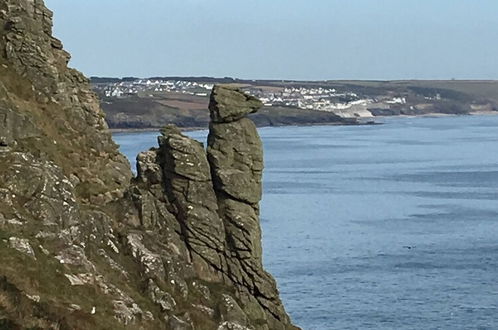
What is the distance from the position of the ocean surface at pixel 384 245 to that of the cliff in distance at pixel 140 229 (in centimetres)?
2302

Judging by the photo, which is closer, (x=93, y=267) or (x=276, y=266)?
(x=93, y=267)

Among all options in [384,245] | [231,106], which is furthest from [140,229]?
[384,245]

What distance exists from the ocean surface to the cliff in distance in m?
23.0

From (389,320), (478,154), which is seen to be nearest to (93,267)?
(389,320)

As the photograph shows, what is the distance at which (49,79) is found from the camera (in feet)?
97.2

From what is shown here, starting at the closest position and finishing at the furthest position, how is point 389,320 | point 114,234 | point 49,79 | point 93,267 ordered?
point 93,267 → point 114,234 → point 49,79 → point 389,320

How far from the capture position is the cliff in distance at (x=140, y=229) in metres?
19.3

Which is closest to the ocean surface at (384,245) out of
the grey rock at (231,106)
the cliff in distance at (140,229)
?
the cliff in distance at (140,229)

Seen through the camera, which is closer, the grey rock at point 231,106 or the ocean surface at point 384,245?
the grey rock at point 231,106

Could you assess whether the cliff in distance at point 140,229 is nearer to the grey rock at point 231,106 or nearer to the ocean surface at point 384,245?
the grey rock at point 231,106

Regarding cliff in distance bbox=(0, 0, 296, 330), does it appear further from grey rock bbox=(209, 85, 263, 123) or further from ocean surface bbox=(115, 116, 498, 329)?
ocean surface bbox=(115, 116, 498, 329)

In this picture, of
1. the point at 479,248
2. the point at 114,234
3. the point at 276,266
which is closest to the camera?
the point at 114,234

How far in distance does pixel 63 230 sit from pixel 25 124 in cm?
403

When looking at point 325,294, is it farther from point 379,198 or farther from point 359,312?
point 379,198
